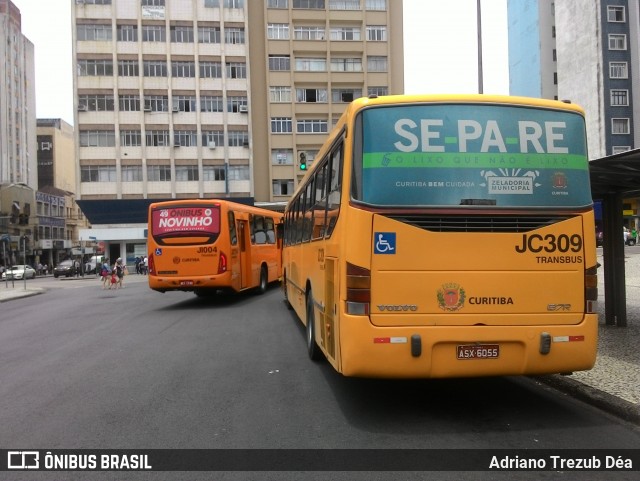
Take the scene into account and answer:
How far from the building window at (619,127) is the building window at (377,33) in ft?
76.3

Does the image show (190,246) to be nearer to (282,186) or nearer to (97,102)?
(282,186)

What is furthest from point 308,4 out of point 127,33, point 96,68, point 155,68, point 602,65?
point 602,65

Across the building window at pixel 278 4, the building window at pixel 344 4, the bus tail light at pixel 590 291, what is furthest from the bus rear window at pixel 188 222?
the building window at pixel 344 4

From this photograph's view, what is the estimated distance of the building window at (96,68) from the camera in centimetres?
4988

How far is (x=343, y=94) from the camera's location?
176 ft

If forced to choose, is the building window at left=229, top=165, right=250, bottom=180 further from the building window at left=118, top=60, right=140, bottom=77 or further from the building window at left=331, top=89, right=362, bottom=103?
the building window at left=118, top=60, right=140, bottom=77

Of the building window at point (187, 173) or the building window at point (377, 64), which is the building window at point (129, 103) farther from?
the building window at point (377, 64)

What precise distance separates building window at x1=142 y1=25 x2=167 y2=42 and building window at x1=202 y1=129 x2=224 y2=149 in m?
9.71

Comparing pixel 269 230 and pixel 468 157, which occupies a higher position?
pixel 468 157

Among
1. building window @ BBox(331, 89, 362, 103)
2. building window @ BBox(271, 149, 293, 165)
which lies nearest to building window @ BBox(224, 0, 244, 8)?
building window @ BBox(331, 89, 362, 103)

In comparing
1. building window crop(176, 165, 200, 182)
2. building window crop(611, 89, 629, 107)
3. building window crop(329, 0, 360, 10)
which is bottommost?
building window crop(176, 165, 200, 182)

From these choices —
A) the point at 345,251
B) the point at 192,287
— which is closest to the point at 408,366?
the point at 345,251

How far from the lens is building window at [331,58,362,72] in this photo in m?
53.6

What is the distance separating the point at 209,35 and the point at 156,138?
37.2ft
